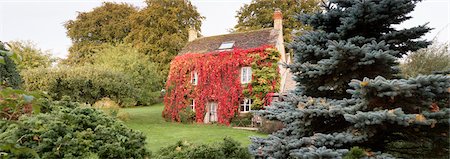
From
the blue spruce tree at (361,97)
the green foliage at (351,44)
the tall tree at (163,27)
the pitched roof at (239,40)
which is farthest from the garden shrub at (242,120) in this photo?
the tall tree at (163,27)

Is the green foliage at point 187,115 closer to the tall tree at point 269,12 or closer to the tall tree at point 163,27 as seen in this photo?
the tall tree at point 163,27

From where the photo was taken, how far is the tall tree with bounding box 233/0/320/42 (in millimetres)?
26625

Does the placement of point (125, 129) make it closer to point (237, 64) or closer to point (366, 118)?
point (366, 118)

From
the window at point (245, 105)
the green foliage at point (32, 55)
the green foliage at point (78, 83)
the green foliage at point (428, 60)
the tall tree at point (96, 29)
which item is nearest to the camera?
the green foliage at point (428, 60)

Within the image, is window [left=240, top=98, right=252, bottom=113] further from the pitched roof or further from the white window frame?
the pitched roof

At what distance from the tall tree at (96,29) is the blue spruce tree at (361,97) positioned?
100 ft

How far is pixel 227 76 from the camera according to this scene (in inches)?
707

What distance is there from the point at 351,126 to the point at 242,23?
82.8ft

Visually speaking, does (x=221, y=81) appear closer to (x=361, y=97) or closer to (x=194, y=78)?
(x=194, y=78)

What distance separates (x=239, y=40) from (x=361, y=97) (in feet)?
48.3

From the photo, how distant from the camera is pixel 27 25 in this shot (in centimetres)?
676

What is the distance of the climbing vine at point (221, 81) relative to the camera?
55.5ft

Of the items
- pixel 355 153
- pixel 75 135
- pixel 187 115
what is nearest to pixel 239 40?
pixel 187 115

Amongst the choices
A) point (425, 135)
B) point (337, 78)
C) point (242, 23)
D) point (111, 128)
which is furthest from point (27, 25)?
point (242, 23)
